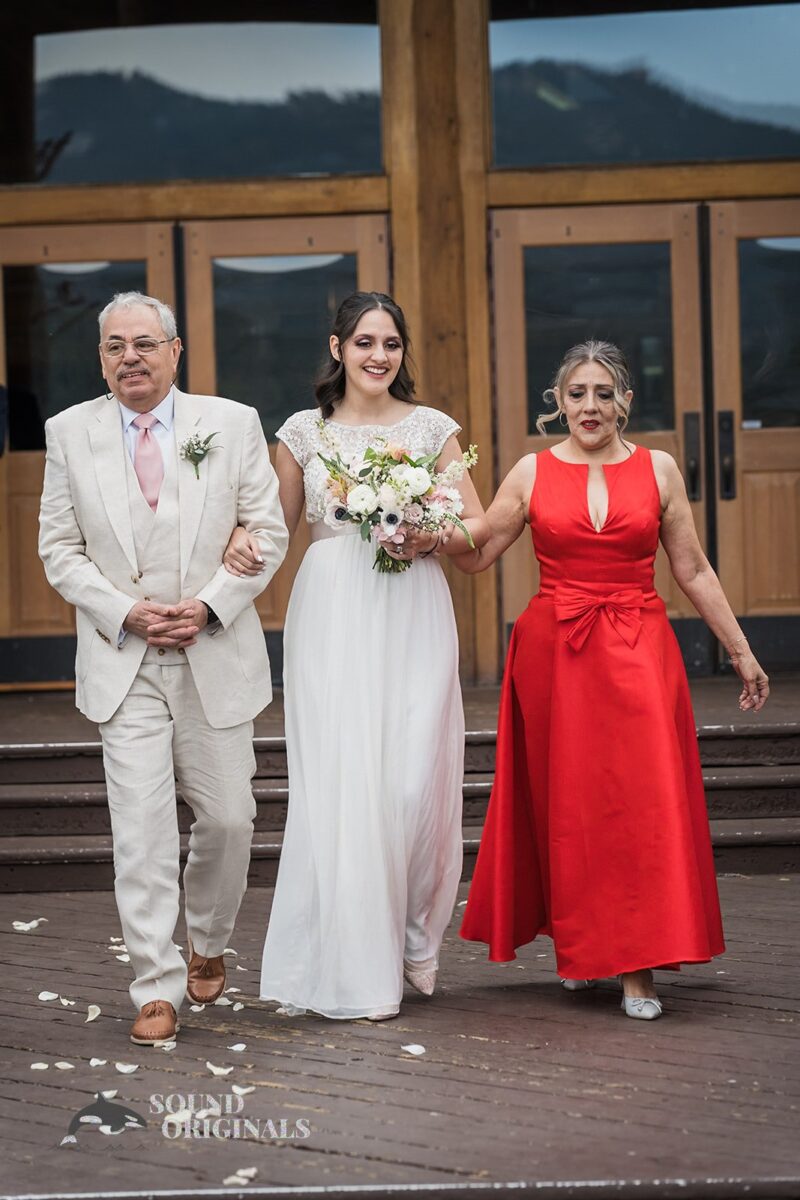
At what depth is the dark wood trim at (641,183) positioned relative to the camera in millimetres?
8789

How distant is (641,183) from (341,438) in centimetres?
446

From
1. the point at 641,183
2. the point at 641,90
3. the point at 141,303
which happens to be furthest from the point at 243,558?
the point at 641,90

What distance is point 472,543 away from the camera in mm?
4883

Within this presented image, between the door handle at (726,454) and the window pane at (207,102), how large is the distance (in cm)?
240

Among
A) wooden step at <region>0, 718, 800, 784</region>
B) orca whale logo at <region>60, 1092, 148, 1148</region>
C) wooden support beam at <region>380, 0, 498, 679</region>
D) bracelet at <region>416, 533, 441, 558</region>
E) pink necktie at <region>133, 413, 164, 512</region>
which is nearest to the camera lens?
orca whale logo at <region>60, 1092, 148, 1148</region>

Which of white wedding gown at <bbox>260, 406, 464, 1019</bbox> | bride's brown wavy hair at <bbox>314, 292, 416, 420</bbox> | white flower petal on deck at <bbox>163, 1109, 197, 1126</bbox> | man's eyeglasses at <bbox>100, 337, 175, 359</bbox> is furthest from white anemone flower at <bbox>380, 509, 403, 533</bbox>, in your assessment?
white flower petal on deck at <bbox>163, 1109, 197, 1126</bbox>

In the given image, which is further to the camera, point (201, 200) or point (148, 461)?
point (201, 200)

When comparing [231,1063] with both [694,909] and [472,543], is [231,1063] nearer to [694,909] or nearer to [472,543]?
[694,909]

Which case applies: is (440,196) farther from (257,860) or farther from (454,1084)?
(454,1084)

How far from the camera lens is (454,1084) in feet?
13.3

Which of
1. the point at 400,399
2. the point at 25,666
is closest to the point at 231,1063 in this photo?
the point at 400,399

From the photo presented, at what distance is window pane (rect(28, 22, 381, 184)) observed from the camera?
352 inches

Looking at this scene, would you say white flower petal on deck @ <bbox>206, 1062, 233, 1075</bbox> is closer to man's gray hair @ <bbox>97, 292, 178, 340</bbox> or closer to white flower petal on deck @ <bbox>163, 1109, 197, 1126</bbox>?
white flower petal on deck @ <bbox>163, 1109, 197, 1126</bbox>

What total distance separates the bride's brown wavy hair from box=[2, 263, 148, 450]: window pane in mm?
4108
